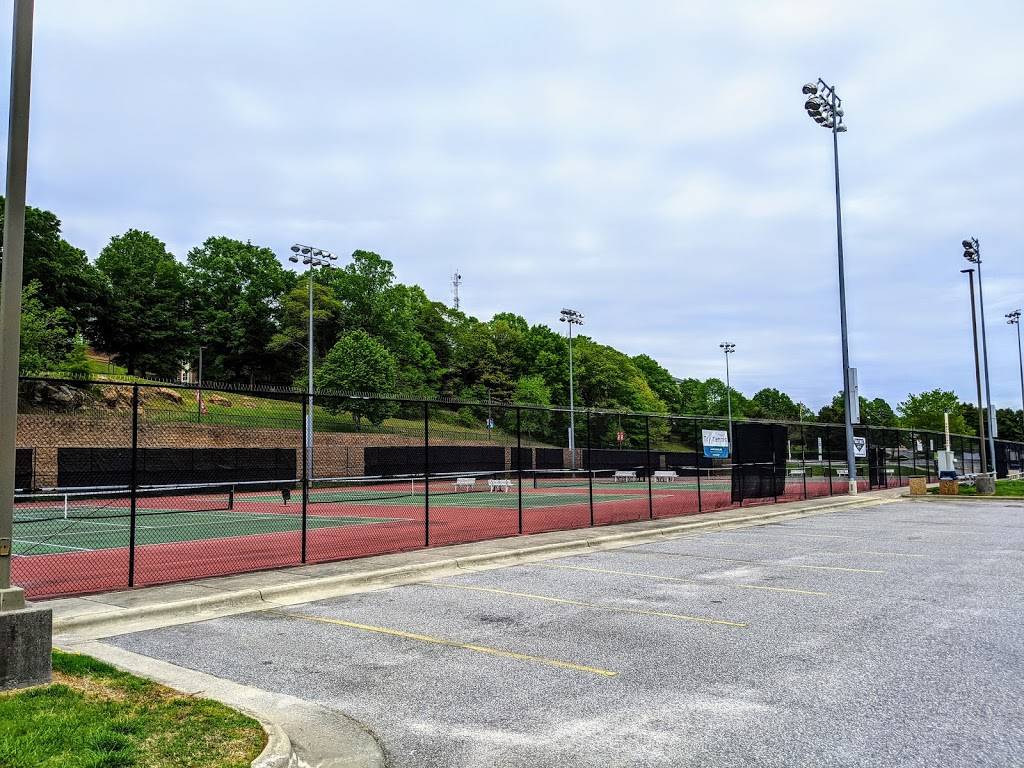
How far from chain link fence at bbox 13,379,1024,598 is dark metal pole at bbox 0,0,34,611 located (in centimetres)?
338

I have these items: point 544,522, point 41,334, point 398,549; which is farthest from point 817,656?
point 41,334

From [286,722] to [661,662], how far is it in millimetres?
3237

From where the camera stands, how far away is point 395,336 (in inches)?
3538

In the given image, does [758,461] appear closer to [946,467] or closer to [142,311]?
[946,467]

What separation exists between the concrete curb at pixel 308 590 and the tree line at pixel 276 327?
46850mm

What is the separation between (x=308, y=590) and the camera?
10547 millimetres

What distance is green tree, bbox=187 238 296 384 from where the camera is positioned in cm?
8950

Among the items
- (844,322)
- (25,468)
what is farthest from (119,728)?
(844,322)

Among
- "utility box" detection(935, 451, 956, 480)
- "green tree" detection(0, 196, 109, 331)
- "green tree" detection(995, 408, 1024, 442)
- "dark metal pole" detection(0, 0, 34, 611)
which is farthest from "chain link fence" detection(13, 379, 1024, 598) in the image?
"green tree" detection(995, 408, 1024, 442)

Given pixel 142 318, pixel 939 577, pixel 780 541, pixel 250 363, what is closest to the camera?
pixel 939 577

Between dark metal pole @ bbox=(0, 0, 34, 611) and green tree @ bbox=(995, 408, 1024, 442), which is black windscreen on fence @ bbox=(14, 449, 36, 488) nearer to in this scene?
dark metal pole @ bbox=(0, 0, 34, 611)

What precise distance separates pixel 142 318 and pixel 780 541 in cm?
8323

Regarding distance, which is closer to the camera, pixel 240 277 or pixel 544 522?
pixel 544 522

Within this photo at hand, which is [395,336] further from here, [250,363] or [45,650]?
[45,650]
